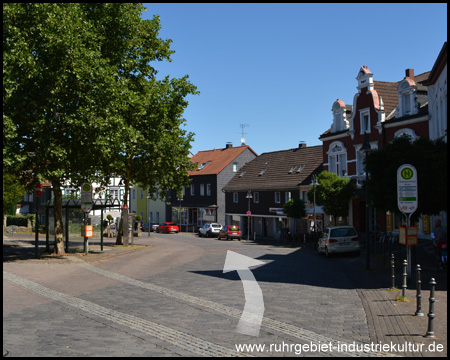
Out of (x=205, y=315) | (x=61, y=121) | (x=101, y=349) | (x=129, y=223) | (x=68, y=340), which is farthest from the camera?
(x=129, y=223)

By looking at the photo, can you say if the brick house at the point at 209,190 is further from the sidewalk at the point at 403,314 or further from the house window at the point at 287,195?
the sidewalk at the point at 403,314

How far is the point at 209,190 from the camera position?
66.4 meters

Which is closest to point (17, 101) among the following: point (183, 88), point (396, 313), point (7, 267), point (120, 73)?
point (7, 267)

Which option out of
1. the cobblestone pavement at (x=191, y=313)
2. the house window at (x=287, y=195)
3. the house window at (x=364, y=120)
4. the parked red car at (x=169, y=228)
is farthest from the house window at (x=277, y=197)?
the cobblestone pavement at (x=191, y=313)

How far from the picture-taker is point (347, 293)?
1420 cm

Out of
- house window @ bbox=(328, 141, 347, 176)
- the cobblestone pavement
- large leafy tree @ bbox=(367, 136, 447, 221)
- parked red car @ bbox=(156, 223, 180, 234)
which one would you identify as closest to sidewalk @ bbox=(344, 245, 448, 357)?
the cobblestone pavement

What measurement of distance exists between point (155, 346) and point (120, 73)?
23351mm

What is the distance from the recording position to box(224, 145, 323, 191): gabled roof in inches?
2036

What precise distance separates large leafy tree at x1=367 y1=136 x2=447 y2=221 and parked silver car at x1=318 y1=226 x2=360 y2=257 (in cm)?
621

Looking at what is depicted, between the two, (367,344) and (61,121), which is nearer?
(367,344)

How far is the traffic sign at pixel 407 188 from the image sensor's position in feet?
47.2

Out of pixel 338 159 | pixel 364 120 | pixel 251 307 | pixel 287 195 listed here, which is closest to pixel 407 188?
pixel 251 307

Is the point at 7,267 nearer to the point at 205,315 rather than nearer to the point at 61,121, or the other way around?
the point at 61,121

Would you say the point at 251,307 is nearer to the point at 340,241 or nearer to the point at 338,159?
the point at 340,241
